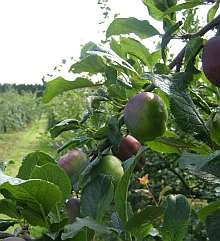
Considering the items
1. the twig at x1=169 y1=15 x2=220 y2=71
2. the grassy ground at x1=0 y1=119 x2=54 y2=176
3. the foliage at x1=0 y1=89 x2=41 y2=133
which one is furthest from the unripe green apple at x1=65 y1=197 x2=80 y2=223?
the foliage at x1=0 y1=89 x2=41 y2=133

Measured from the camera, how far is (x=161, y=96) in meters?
0.68

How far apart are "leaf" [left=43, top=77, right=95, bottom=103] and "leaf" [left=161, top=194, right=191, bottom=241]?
228 mm

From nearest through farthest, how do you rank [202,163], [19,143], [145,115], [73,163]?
[202,163] → [145,115] → [73,163] → [19,143]

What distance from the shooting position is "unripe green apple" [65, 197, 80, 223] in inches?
25.8

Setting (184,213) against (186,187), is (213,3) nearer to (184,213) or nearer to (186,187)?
(184,213)

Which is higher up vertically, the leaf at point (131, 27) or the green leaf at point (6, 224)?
the leaf at point (131, 27)

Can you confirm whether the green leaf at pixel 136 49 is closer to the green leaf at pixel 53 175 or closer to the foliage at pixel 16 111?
the green leaf at pixel 53 175

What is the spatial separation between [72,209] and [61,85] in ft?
0.60

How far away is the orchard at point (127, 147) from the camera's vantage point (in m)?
0.55

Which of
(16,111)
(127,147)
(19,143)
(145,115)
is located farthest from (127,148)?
(16,111)

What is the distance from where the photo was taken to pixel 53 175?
0.56 metres

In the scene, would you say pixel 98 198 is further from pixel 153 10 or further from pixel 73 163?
pixel 153 10

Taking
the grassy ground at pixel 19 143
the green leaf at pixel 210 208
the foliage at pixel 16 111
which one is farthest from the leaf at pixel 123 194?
the foliage at pixel 16 111

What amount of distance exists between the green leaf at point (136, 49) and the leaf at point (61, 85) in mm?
87
